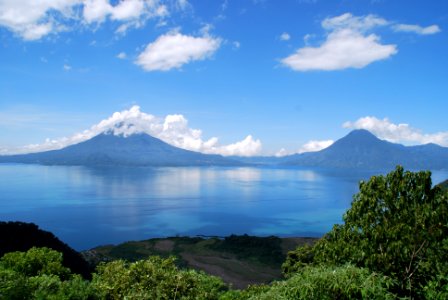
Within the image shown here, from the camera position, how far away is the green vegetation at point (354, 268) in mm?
9156

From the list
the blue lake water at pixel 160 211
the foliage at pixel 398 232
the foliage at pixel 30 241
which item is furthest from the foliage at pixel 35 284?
the blue lake water at pixel 160 211

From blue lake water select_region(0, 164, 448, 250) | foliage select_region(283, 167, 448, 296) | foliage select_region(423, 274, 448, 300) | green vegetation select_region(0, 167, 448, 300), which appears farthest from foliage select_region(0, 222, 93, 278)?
blue lake water select_region(0, 164, 448, 250)

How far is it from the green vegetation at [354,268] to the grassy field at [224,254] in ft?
98.4

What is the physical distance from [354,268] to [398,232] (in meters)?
3.13

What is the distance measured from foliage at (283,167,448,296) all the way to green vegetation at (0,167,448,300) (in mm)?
28

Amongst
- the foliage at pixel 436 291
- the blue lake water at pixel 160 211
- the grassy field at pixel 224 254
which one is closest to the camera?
the foliage at pixel 436 291

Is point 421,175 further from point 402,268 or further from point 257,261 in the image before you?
point 257,261

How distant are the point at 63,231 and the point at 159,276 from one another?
8709 centimetres

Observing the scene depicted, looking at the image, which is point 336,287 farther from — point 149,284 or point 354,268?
point 149,284

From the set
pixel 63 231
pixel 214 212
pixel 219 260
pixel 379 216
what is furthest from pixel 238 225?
pixel 379 216

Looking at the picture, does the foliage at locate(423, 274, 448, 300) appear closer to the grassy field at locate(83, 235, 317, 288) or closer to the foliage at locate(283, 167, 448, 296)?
the foliage at locate(283, 167, 448, 296)

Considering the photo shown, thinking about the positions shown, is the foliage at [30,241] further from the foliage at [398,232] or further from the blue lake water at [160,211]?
the blue lake water at [160,211]

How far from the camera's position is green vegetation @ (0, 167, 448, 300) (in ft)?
30.0

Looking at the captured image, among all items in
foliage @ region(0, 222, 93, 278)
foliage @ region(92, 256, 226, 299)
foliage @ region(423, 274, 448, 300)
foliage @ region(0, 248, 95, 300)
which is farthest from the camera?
foliage @ region(0, 222, 93, 278)
